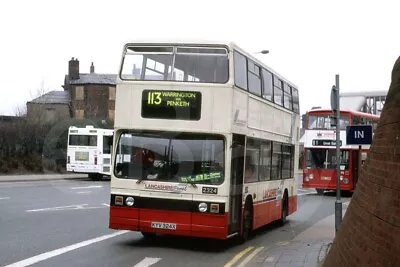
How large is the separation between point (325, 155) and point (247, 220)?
1815 cm

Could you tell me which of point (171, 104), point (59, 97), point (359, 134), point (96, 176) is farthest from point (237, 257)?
point (59, 97)

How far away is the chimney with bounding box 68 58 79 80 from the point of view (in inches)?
3095

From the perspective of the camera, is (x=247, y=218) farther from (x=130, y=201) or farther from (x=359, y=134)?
(x=359, y=134)

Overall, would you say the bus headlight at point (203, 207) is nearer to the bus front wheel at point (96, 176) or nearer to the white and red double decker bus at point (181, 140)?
the white and red double decker bus at point (181, 140)

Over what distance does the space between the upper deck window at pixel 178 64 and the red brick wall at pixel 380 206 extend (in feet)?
14.2

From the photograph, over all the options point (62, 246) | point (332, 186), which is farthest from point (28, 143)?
point (62, 246)

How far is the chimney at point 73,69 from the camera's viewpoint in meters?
78.6

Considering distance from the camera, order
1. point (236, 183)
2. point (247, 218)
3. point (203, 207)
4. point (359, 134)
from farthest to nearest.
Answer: point (359, 134) < point (247, 218) < point (236, 183) < point (203, 207)

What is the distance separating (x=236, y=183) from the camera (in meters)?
11.2

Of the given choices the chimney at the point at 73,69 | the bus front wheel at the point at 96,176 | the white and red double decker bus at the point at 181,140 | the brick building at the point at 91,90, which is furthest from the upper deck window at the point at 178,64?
the chimney at the point at 73,69

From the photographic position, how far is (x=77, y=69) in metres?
79.9

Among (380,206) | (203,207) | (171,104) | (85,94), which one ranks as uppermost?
(85,94)

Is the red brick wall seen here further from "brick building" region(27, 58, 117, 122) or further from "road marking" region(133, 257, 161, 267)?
"brick building" region(27, 58, 117, 122)

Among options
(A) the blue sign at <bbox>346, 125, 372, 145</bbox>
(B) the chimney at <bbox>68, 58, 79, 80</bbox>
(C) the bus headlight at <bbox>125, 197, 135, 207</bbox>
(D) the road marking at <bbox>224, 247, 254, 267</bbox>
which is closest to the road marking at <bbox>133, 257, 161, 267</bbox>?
(D) the road marking at <bbox>224, 247, 254, 267</bbox>
